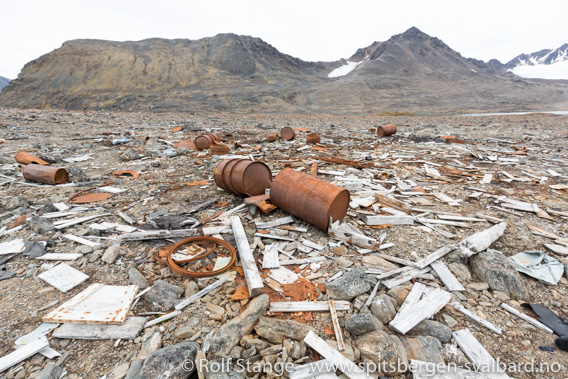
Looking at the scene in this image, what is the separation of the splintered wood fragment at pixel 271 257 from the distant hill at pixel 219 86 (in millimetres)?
36570

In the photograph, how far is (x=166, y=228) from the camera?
13.6 feet

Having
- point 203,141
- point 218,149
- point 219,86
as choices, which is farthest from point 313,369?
point 219,86

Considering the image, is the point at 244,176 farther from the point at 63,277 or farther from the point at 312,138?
the point at 312,138

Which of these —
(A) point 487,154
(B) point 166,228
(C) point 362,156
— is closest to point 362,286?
(B) point 166,228

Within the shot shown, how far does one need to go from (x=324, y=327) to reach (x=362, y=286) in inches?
26.6

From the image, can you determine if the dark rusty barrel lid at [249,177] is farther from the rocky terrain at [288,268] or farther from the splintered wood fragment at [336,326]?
the splintered wood fragment at [336,326]

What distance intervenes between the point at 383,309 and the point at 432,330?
0.46m

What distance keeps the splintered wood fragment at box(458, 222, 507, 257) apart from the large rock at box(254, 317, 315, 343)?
2.51 m

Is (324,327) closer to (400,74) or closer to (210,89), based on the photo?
(210,89)

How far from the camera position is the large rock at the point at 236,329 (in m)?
2.12

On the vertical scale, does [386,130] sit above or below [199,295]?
above

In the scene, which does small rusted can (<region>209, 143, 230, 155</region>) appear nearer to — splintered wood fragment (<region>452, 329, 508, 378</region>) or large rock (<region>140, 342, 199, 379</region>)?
large rock (<region>140, 342, 199, 379</region>)

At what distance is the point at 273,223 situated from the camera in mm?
4207

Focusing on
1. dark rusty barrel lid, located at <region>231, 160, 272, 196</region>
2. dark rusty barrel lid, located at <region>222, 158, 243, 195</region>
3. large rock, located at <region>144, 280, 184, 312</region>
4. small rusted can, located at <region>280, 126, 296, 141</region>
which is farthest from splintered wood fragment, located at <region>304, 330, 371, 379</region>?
small rusted can, located at <region>280, 126, 296, 141</region>
